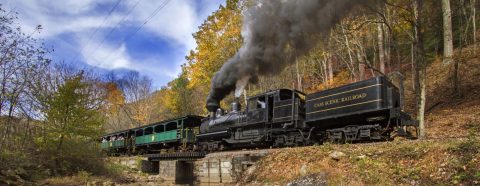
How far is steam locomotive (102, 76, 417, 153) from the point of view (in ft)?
44.8

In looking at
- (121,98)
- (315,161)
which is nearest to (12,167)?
(315,161)

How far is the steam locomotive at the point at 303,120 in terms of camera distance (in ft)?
44.8

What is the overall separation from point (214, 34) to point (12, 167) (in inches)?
750

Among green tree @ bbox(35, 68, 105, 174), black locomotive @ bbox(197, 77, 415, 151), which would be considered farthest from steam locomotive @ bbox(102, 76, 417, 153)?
green tree @ bbox(35, 68, 105, 174)

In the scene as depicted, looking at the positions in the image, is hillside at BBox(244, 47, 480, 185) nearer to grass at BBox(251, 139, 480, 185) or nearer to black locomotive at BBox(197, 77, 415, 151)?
grass at BBox(251, 139, 480, 185)

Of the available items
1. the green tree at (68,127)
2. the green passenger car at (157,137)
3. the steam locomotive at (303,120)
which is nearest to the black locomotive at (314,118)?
the steam locomotive at (303,120)

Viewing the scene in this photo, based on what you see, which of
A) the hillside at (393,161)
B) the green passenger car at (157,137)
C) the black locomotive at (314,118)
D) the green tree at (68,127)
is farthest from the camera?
the green passenger car at (157,137)

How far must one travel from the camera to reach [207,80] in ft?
107

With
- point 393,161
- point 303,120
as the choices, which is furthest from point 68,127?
point 393,161

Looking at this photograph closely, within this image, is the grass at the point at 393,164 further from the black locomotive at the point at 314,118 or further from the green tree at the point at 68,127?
the green tree at the point at 68,127

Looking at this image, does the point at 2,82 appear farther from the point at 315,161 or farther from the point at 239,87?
the point at 315,161

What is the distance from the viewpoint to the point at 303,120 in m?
16.3

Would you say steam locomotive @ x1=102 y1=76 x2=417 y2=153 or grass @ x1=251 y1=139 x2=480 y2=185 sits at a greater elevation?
steam locomotive @ x1=102 y1=76 x2=417 y2=153

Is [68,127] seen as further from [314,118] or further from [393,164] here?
[393,164]
